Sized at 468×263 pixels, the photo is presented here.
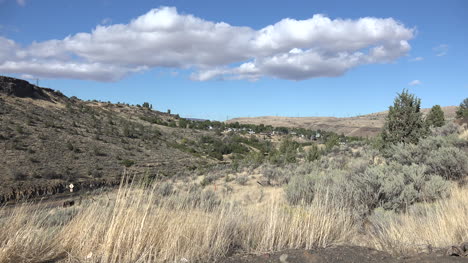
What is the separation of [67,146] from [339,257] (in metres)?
36.8

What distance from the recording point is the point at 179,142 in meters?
54.4

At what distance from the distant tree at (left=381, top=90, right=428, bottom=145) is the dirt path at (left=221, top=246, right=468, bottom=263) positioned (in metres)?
13.4

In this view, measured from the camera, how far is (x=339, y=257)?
13.3 ft

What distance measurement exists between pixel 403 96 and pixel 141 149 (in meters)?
34.5

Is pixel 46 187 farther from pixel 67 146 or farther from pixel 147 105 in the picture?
pixel 147 105

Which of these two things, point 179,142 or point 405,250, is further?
point 179,142

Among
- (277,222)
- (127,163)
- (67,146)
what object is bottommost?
(127,163)

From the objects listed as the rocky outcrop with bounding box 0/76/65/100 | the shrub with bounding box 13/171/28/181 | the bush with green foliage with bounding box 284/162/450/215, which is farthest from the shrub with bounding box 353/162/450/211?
the rocky outcrop with bounding box 0/76/65/100

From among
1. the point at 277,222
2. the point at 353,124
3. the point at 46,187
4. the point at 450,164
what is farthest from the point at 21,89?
the point at 353,124

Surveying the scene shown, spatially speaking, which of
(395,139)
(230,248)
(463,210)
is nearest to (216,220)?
(230,248)

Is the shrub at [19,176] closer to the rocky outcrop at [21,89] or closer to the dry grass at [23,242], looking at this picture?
the dry grass at [23,242]

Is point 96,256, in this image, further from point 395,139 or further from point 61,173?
point 61,173

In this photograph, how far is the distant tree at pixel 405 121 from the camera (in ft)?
52.9

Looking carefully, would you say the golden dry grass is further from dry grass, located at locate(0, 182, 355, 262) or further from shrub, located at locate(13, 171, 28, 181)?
shrub, located at locate(13, 171, 28, 181)
